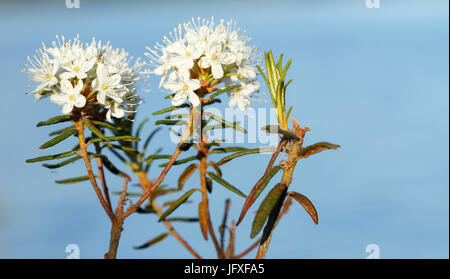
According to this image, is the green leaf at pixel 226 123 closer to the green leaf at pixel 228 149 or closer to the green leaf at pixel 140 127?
the green leaf at pixel 228 149

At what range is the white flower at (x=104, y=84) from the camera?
1.92 m

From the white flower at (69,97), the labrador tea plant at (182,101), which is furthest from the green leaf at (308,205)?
the white flower at (69,97)

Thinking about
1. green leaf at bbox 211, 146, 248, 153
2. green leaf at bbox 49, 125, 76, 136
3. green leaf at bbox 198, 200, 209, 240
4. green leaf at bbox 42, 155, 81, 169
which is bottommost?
green leaf at bbox 198, 200, 209, 240

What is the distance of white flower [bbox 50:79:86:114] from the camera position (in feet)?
6.18

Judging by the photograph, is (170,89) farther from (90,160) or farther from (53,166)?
(53,166)

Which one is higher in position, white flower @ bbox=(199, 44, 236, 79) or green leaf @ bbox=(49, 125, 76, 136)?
white flower @ bbox=(199, 44, 236, 79)

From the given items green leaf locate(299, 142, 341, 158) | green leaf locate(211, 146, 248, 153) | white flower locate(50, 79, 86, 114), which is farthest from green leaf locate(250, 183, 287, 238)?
white flower locate(50, 79, 86, 114)

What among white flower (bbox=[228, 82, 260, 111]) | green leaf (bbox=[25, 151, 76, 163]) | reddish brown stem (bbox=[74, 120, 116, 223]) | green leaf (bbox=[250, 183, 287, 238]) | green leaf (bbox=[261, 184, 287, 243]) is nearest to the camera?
green leaf (bbox=[250, 183, 287, 238])

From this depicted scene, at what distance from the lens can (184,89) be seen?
194cm

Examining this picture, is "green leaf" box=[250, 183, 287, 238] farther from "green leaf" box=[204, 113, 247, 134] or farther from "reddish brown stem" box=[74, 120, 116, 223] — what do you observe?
"reddish brown stem" box=[74, 120, 116, 223]

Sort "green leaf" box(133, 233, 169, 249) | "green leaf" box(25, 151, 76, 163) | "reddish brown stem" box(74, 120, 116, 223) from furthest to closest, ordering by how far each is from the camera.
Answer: "green leaf" box(133, 233, 169, 249)
"green leaf" box(25, 151, 76, 163)
"reddish brown stem" box(74, 120, 116, 223)

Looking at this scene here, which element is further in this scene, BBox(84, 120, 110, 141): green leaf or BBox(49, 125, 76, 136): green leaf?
BBox(49, 125, 76, 136): green leaf

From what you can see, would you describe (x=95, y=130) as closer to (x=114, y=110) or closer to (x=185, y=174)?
(x=114, y=110)

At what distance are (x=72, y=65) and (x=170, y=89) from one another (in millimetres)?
424
